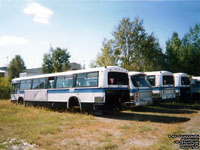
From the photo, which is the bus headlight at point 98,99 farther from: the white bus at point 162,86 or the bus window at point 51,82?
the white bus at point 162,86

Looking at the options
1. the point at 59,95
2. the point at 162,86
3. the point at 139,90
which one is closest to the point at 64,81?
the point at 59,95

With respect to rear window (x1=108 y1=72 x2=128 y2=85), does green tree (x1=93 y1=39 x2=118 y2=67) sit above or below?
above

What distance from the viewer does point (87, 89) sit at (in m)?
10.6

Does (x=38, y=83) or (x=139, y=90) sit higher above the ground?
(x=38, y=83)

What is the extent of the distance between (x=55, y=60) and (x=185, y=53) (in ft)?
108

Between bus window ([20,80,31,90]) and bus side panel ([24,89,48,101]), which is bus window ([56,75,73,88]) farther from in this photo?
bus window ([20,80,31,90])

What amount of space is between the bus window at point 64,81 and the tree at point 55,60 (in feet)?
115

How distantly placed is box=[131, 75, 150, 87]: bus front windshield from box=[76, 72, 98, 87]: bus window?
10.5 ft

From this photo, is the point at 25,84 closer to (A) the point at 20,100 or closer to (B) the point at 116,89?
(A) the point at 20,100

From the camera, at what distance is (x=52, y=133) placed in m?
6.47

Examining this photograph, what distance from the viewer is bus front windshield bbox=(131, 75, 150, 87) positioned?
12.0 meters

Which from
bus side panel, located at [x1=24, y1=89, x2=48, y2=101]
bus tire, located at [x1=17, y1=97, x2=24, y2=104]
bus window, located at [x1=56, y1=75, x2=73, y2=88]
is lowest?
bus tire, located at [x1=17, y1=97, x2=24, y2=104]

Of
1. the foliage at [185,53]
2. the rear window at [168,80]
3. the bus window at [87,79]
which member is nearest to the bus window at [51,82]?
the bus window at [87,79]

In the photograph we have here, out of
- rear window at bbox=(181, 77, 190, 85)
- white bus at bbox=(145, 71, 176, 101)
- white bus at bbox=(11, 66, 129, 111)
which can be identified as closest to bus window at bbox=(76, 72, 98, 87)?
white bus at bbox=(11, 66, 129, 111)
